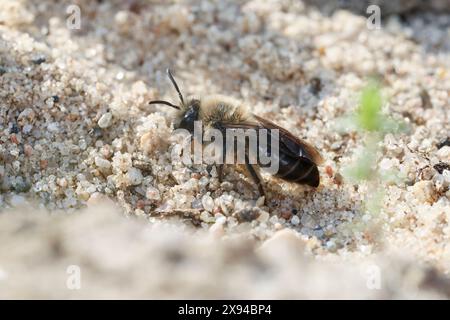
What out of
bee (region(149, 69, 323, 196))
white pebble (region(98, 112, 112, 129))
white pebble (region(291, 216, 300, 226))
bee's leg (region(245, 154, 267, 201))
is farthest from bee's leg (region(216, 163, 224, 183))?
white pebble (region(98, 112, 112, 129))

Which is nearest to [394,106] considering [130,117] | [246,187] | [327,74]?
[327,74]

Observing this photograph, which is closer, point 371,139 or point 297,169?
point 297,169

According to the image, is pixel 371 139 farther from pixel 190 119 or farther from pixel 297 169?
pixel 190 119

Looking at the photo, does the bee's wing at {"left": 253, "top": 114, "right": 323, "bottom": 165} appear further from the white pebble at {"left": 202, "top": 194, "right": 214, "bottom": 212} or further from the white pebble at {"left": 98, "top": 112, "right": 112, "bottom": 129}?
the white pebble at {"left": 98, "top": 112, "right": 112, "bottom": 129}

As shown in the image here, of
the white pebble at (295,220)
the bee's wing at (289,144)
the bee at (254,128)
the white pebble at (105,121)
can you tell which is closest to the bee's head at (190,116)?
the bee at (254,128)

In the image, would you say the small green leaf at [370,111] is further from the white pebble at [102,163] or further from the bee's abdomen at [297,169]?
the white pebble at [102,163]

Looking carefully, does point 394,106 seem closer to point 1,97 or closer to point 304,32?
point 304,32

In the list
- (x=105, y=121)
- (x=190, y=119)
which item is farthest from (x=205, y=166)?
(x=105, y=121)
